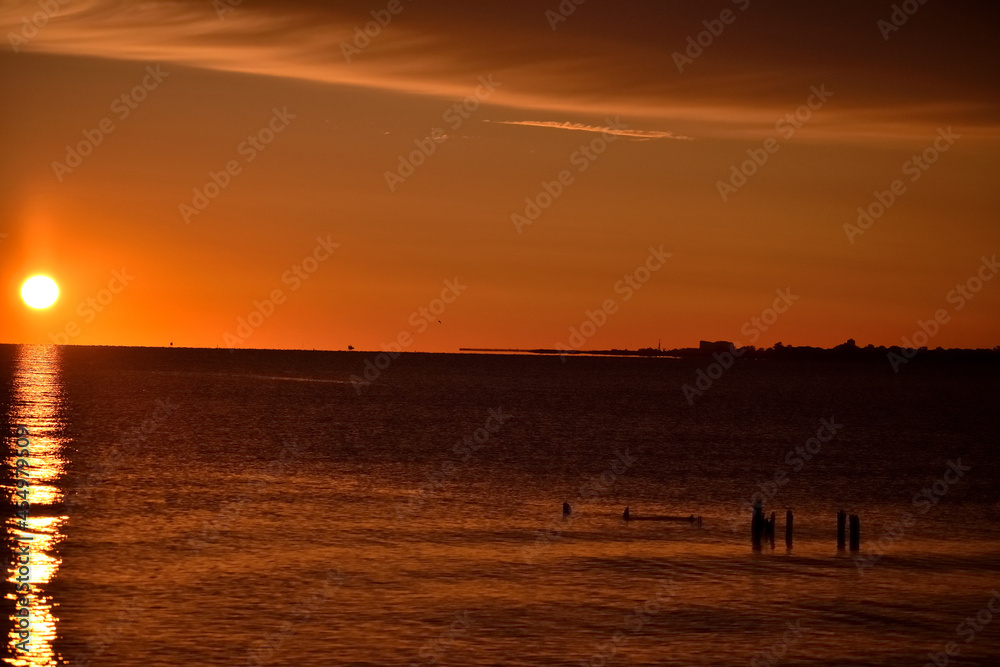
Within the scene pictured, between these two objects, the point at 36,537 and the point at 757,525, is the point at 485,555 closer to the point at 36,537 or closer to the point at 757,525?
the point at 757,525

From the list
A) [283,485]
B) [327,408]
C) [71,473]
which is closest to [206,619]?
[283,485]

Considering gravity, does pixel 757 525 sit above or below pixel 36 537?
above

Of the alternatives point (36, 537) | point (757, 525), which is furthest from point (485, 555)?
point (36, 537)

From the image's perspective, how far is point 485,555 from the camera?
4556 cm

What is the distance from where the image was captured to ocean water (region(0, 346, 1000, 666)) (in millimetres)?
33406

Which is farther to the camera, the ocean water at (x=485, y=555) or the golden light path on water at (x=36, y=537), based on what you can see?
the ocean water at (x=485, y=555)

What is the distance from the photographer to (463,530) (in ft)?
169

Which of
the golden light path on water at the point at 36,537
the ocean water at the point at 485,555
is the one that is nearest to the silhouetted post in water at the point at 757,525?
the ocean water at the point at 485,555

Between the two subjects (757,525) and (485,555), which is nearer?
(485,555)

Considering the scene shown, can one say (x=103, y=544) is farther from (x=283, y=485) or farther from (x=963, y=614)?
(x=963, y=614)

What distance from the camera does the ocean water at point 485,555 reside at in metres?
33.4

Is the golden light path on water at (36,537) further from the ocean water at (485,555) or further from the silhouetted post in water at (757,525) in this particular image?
the silhouetted post in water at (757,525)

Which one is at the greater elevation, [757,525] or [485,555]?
[757,525]

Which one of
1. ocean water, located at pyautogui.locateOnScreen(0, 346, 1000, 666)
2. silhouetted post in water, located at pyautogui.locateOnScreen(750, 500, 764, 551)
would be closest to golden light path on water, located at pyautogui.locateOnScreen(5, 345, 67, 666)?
ocean water, located at pyautogui.locateOnScreen(0, 346, 1000, 666)
